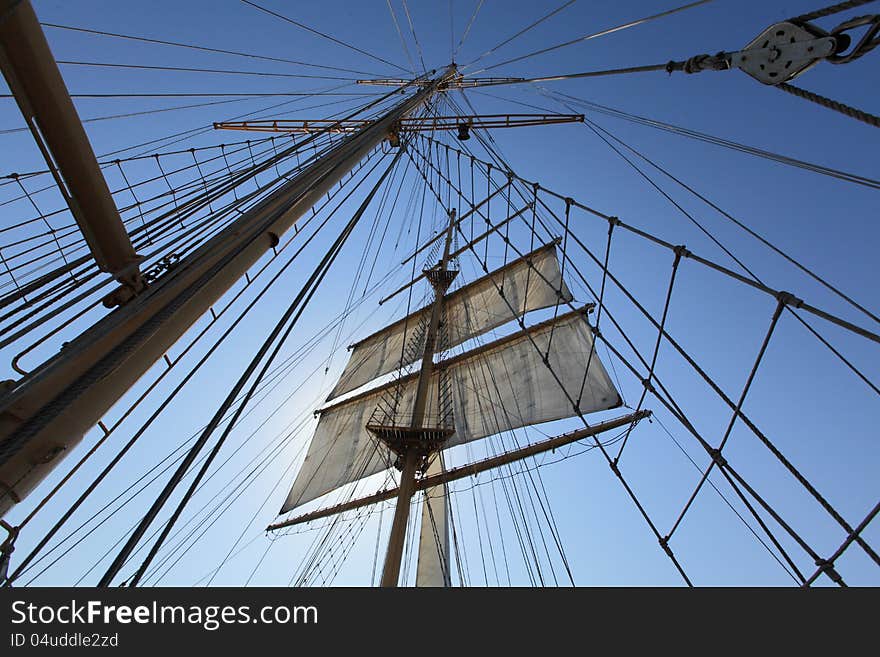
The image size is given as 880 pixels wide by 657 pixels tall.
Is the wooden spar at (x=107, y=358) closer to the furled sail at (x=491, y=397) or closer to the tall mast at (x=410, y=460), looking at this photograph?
the tall mast at (x=410, y=460)

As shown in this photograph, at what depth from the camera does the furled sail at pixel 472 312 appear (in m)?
17.8

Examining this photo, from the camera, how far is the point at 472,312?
1906 cm

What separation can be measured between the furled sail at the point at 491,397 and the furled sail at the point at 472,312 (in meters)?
1.64

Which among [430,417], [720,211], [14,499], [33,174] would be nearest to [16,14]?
[14,499]

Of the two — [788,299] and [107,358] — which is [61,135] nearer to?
[107,358]

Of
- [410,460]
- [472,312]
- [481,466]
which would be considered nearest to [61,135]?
[410,460]

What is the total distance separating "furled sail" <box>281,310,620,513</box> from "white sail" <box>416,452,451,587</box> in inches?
86.6

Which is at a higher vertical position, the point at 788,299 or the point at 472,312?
the point at 472,312

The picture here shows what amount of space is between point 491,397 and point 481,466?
3.11 meters

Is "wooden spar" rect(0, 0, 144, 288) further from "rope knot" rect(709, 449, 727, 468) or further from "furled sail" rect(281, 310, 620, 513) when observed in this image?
"furled sail" rect(281, 310, 620, 513)

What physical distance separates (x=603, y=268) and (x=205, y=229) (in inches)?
138

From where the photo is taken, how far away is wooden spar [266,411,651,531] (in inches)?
474

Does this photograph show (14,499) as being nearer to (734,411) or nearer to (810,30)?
(810,30)
